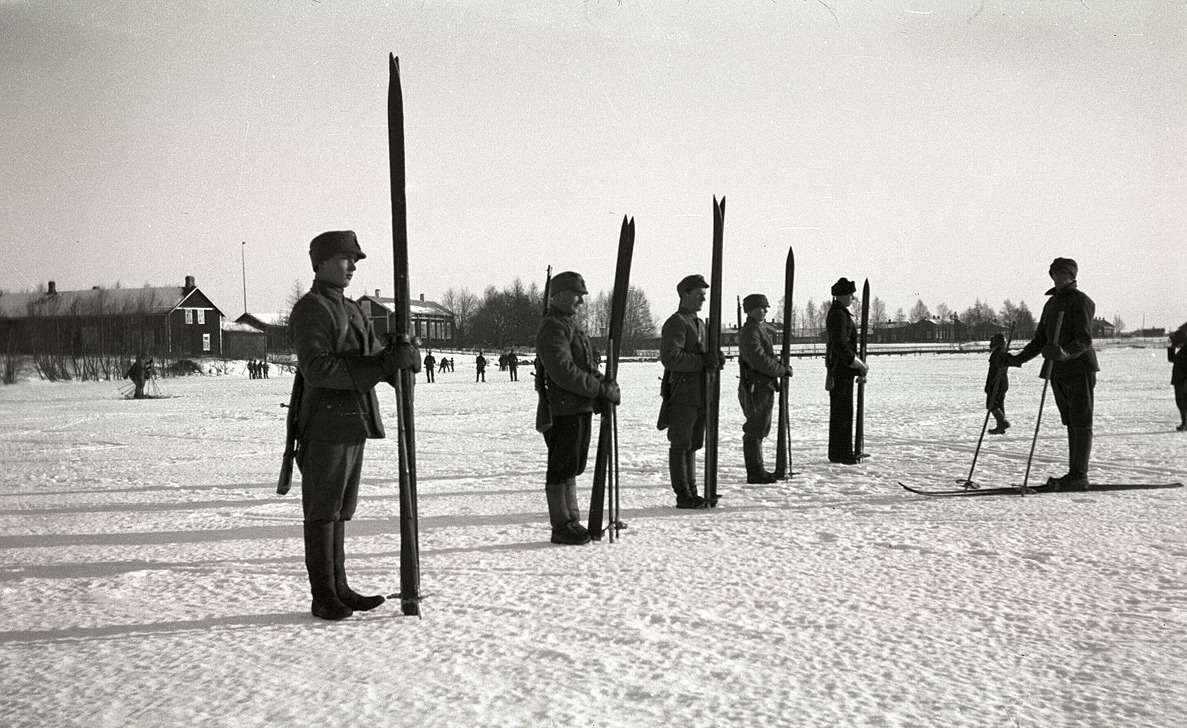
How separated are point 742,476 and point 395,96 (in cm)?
578

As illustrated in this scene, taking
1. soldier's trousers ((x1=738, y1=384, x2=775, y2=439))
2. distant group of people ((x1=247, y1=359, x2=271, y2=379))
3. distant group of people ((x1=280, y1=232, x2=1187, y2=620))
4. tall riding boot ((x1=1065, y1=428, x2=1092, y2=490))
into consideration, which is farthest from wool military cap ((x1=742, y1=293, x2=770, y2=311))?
distant group of people ((x1=247, y1=359, x2=271, y2=379))

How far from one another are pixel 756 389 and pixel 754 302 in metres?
0.88

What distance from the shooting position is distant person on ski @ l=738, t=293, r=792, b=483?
8141 mm

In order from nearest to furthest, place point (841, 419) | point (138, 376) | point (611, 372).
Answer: point (611, 372) → point (841, 419) → point (138, 376)

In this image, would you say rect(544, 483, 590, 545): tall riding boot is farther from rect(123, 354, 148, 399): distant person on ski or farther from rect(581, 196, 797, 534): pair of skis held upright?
rect(123, 354, 148, 399): distant person on ski

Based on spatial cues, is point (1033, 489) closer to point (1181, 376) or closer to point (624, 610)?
point (624, 610)

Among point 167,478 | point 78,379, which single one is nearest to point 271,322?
point 78,379

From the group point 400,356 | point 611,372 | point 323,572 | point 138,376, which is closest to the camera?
point 400,356

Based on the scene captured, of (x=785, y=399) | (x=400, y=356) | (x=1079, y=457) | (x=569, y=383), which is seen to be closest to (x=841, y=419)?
(x=785, y=399)

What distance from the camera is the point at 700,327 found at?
7160 millimetres

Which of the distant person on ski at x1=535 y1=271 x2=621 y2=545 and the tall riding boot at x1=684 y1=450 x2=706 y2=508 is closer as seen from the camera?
the distant person on ski at x1=535 y1=271 x2=621 y2=545

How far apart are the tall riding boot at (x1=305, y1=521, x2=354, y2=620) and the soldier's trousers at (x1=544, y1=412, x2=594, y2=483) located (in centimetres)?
182

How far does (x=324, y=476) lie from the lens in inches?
160

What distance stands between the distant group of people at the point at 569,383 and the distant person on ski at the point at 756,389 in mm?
12
